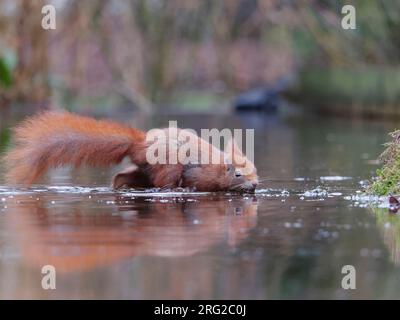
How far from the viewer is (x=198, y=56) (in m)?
35.2

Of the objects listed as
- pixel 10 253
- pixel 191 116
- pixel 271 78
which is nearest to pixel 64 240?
pixel 10 253

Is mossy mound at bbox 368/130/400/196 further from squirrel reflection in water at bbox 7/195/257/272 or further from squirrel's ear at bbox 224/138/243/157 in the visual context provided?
squirrel's ear at bbox 224/138/243/157

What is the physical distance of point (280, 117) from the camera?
27266 millimetres

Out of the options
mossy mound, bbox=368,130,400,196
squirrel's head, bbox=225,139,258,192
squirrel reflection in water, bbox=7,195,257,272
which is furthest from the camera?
squirrel's head, bbox=225,139,258,192

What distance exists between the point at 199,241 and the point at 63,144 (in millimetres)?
3219

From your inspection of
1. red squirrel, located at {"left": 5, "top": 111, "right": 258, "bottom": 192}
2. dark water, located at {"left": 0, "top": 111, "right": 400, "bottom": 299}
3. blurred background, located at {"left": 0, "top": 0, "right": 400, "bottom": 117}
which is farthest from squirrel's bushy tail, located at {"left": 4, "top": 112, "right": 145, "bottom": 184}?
blurred background, located at {"left": 0, "top": 0, "right": 400, "bottom": 117}

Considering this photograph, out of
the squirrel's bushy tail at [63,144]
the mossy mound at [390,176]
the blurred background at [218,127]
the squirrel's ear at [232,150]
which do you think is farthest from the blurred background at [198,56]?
the mossy mound at [390,176]

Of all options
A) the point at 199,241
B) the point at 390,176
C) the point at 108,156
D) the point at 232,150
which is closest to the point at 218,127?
the point at 232,150

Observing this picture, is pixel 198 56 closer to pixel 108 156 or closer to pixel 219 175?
pixel 108 156

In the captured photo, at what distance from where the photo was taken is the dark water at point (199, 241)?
5395 millimetres

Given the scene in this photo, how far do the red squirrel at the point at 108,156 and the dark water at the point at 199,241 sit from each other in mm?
258

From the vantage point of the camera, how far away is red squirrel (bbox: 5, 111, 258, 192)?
31.3 feet

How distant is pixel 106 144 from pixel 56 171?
96.7 inches

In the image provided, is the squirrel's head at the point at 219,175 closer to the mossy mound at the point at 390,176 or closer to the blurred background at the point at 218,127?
the blurred background at the point at 218,127
